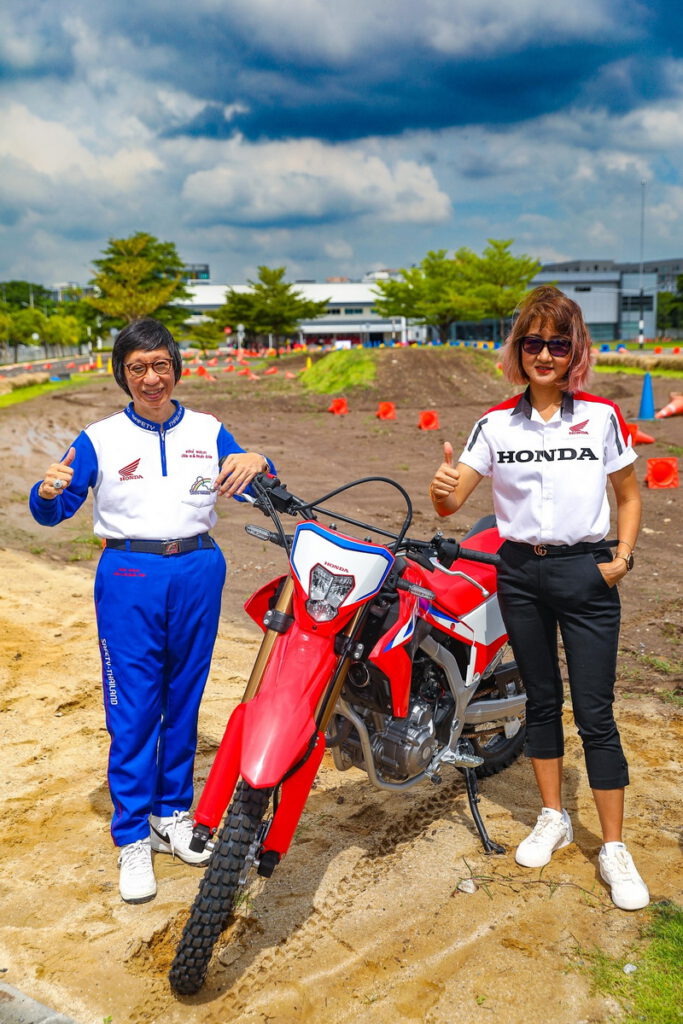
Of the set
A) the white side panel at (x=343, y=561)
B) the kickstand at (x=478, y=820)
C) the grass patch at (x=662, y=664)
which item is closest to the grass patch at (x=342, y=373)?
the grass patch at (x=662, y=664)

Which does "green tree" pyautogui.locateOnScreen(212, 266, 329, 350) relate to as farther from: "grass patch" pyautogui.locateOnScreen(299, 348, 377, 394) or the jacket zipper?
the jacket zipper

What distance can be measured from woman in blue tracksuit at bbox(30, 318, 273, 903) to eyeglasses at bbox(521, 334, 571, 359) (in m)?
1.11

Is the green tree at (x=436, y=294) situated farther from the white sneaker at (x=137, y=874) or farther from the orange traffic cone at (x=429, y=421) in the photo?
the white sneaker at (x=137, y=874)

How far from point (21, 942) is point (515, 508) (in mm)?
2403

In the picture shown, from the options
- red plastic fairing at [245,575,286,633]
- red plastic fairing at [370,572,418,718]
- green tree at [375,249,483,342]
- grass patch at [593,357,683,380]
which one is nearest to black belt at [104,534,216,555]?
Result: red plastic fairing at [245,575,286,633]

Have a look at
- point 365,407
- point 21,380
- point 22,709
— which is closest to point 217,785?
point 22,709

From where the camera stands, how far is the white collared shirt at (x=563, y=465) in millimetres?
3082

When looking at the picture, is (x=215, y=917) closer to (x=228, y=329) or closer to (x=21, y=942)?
(x=21, y=942)

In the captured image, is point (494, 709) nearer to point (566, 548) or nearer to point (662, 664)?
point (566, 548)

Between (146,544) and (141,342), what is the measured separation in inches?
30.6

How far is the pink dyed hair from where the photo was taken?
10.1 feet

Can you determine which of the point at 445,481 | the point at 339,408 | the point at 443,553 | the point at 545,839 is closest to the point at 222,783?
the point at 443,553

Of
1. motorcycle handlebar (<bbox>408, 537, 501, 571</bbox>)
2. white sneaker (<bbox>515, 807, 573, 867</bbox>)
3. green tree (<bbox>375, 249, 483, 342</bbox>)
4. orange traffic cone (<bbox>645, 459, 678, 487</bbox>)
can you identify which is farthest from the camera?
green tree (<bbox>375, 249, 483, 342</bbox>)

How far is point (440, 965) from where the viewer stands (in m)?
2.80
